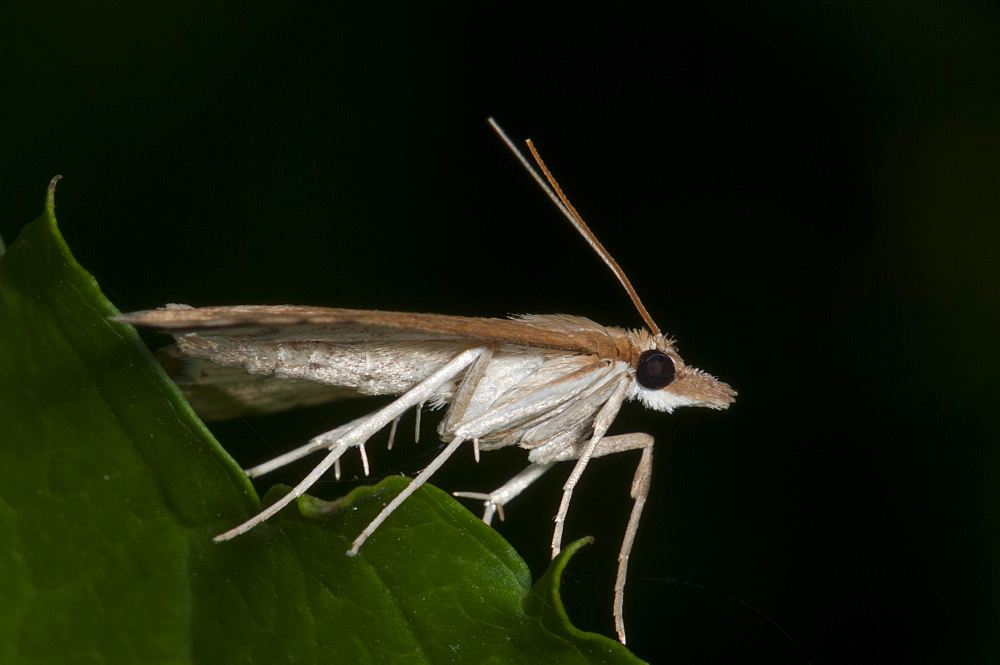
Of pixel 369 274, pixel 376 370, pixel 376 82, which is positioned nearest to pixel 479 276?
pixel 369 274

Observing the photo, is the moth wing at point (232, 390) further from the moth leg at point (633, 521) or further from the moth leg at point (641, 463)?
the moth leg at point (633, 521)

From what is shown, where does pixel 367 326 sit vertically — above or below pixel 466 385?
above

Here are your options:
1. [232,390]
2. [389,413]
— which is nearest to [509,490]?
[389,413]

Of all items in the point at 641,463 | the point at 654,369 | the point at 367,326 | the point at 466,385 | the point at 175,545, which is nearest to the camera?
the point at 175,545

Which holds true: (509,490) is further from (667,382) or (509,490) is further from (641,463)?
(667,382)

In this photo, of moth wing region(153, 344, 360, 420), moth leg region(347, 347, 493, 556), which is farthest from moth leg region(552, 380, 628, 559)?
moth wing region(153, 344, 360, 420)

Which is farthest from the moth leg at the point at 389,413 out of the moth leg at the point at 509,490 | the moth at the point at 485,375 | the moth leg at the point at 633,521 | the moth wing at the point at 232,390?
the moth leg at the point at 633,521

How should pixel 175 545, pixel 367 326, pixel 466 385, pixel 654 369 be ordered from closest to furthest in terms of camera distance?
pixel 175 545, pixel 367 326, pixel 466 385, pixel 654 369
